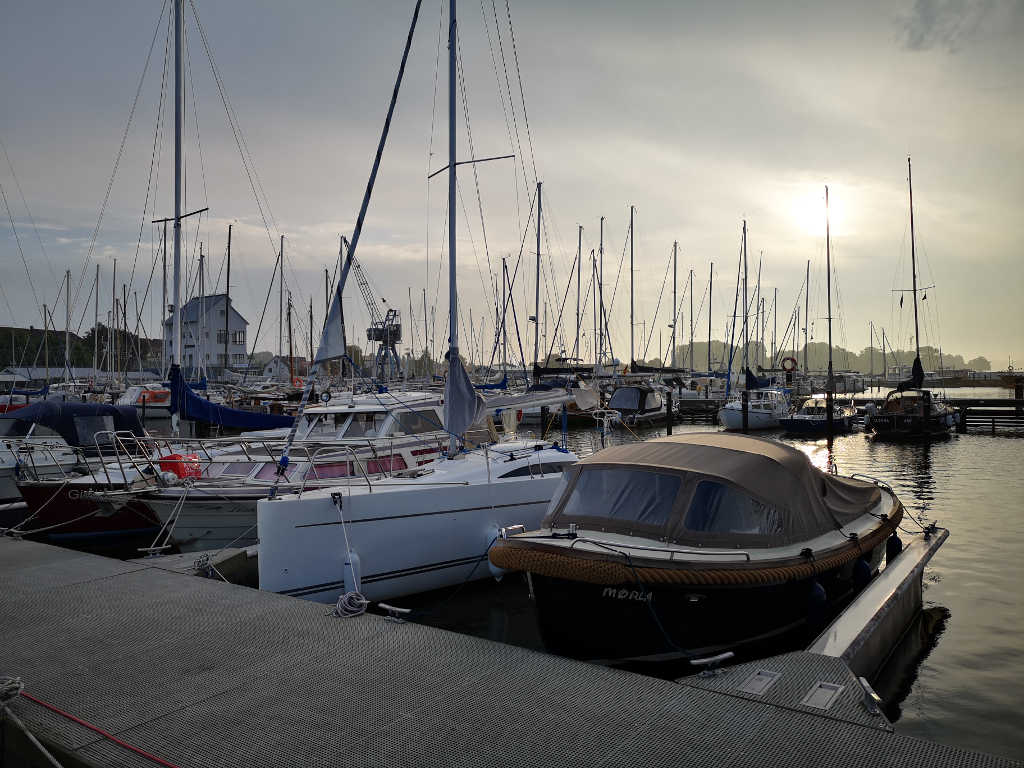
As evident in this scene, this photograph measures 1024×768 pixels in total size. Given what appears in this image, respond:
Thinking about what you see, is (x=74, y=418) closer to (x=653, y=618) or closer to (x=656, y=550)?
(x=656, y=550)

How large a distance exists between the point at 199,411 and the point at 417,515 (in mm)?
10990

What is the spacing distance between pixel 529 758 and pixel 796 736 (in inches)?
66.1

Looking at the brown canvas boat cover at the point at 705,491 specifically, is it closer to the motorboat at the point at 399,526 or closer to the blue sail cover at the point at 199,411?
the motorboat at the point at 399,526

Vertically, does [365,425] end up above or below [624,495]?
above

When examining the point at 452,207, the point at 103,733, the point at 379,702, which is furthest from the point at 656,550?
the point at 452,207

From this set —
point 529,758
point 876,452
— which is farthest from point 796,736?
point 876,452

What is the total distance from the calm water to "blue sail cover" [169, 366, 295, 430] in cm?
A: 1080

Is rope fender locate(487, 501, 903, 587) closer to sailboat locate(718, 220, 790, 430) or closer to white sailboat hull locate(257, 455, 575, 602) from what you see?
white sailboat hull locate(257, 455, 575, 602)

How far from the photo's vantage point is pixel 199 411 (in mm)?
18969

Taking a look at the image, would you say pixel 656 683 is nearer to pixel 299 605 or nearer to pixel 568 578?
pixel 568 578

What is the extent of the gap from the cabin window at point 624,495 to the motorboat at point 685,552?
0.01 metres

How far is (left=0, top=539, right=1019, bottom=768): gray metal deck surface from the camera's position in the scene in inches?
173

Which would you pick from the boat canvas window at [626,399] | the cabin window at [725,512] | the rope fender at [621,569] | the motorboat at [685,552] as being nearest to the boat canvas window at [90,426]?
the motorboat at [685,552]

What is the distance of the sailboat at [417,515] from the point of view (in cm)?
934
